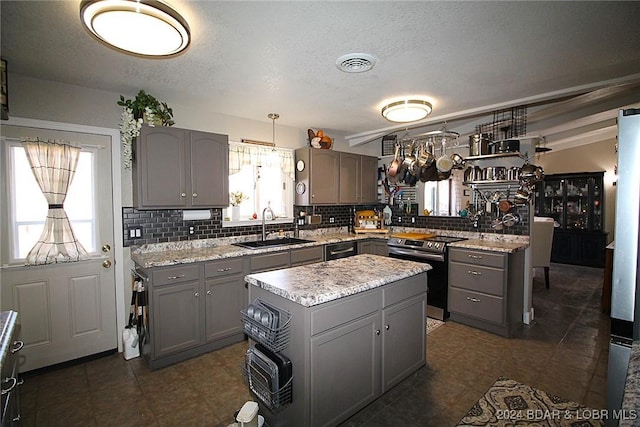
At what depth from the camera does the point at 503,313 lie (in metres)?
3.28

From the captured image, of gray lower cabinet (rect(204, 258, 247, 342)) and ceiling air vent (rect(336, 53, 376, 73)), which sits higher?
A: ceiling air vent (rect(336, 53, 376, 73))

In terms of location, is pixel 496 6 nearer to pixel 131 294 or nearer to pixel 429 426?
pixel 429 426

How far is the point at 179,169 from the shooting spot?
3102 millimetres

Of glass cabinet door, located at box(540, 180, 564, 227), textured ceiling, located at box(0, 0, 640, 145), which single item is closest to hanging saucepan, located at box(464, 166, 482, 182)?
textured ceiling, located at box(0, 0, 640, 145)

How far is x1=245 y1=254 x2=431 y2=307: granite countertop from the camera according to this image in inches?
69.1

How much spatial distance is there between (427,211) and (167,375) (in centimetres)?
384

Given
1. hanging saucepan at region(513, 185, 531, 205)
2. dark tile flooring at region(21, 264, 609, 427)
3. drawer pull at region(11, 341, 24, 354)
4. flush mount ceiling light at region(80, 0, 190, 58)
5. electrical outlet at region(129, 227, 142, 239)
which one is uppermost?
flush mount ceiling light at region(80, 0, 190, 58)

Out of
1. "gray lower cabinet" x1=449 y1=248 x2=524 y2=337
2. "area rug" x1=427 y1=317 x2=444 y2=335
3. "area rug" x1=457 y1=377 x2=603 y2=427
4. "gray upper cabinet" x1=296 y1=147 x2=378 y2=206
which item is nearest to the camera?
"area rug" x1=457 y1=377 x2=603 y2=427

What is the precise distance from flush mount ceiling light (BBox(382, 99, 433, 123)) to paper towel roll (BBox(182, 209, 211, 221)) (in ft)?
7.42

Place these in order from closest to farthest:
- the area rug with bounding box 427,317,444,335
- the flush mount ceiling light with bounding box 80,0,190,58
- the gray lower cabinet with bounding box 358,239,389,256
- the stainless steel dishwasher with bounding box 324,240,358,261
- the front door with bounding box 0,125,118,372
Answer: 1. the flush mount ceiling light with bounding box 80,0,190,58
2. the front door with bounding box 0,125,118,372
3. the area rug with bounding box 427,317,444,335
4. the stainless steel dishwasher with bounding box 324,240,358,261
5. the gray lower cabinet with bounding box 358,239,389,256

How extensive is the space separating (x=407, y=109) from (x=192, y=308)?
Answer: 9.28ft

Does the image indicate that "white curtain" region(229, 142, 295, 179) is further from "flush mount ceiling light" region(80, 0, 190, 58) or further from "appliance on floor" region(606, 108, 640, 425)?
"appliance on floor" region(606, 108, 640, 425)

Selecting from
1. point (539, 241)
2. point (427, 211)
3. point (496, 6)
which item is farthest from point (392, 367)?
point (539, 241)

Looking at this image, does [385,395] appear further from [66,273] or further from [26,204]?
[26,204]
